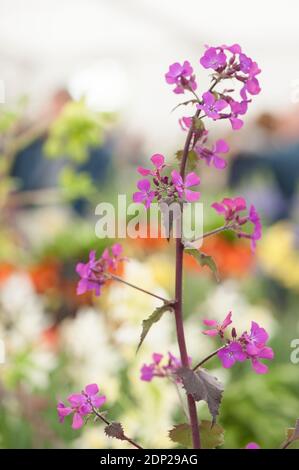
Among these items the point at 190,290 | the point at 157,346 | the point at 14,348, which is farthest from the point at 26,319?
the point at 190,290

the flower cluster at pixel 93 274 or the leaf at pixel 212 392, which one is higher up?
the flower cluster at pixel 93 274

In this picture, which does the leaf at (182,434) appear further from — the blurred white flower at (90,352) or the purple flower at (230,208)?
the blurred white flower at (90,352)

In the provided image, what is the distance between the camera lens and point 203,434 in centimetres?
48

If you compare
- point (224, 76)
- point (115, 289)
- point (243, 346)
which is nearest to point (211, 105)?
point (224, 76)

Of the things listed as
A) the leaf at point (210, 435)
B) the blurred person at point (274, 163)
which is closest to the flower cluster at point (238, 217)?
the leaf at point (210, 435)

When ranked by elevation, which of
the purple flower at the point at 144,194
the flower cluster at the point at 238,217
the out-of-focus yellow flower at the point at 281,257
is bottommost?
the out-of-focus yellow flower at the point at 281,257

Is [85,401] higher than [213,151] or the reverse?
the reverse

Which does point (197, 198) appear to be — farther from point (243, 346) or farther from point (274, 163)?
point (274, 163)

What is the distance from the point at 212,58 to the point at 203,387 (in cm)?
18

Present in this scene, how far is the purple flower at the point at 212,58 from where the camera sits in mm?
430

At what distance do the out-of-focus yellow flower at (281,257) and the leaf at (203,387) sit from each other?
1.20 m

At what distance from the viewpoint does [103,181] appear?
225cm

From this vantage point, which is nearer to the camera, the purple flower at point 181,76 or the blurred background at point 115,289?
the purple flower at point 181,76
